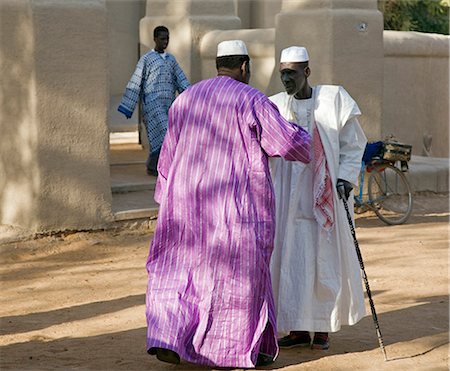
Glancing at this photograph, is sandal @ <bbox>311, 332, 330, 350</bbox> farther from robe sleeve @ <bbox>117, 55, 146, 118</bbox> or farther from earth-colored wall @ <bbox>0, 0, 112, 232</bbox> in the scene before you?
robe sleeve @ <bbox>117, 55, 146, 118</bbox>

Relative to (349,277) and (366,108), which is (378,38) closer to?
(366,108)

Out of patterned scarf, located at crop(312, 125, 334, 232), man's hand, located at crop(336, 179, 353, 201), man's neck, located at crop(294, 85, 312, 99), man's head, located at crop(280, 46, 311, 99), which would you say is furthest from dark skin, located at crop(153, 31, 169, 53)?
man's hand, located at crop(336, 179, 353, 201)

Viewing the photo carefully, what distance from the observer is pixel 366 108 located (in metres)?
12.3

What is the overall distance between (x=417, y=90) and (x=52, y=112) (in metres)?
6.43

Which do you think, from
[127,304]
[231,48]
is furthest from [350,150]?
[127,304]

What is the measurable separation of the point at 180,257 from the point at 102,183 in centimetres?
436

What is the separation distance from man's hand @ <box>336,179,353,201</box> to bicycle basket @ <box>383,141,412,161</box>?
5.05 metres

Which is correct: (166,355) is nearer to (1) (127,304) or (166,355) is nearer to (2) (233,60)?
(2) (233,60)

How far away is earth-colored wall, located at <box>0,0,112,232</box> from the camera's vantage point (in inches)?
395

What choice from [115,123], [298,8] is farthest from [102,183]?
[115,123]

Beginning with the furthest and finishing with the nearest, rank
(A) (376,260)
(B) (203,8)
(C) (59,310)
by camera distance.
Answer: (B) (203,8), (A) (376,260), (C) (59,310)

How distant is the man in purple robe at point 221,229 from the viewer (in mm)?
6219

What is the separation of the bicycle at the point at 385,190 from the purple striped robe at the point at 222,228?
5.62 m

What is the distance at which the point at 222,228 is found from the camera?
625 cm
